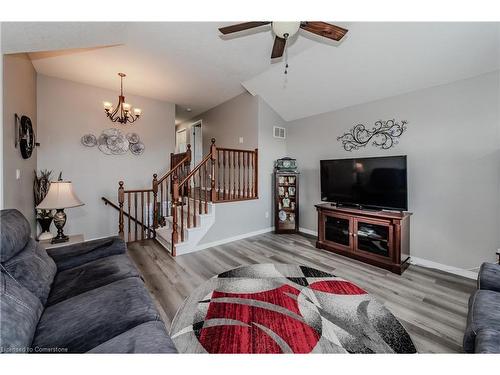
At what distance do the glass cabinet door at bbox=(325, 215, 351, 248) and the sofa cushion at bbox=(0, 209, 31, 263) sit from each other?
139 inches

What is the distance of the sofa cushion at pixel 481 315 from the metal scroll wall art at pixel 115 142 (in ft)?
17.5

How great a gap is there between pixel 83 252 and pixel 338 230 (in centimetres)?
331

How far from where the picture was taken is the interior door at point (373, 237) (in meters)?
2.80

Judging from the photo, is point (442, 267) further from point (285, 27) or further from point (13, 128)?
point (13, 128)

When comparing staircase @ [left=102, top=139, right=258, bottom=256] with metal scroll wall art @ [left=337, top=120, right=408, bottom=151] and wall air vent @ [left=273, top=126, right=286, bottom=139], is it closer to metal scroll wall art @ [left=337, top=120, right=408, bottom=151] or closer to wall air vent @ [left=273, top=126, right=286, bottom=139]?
wall air vent @ [left=273, top=126, right=286, bottom=139]

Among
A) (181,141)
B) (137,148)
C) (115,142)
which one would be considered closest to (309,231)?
(137,148)

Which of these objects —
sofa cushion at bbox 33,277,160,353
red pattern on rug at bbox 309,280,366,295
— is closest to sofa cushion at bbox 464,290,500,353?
red pattern on rug at bbox 309,280,366,295

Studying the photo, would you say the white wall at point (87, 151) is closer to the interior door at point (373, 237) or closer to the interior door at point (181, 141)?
the interior door at point (181, 141)

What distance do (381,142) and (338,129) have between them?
0.80 metres

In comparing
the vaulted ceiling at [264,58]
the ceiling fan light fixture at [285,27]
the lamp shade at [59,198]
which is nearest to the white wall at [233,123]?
the vaulted ceiling at [264,58]

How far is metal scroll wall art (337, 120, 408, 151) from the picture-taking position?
3.15 meters

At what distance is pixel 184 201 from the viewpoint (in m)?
4.57

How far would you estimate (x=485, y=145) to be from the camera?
8.04 ft

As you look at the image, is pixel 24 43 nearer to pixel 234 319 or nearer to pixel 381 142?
pixel 234 319
